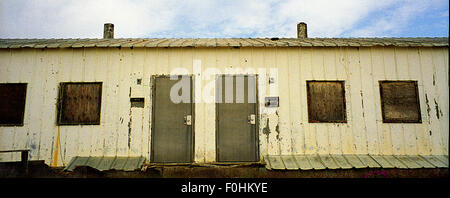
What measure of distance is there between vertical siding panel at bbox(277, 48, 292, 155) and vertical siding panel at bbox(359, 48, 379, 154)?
1833 millimetres

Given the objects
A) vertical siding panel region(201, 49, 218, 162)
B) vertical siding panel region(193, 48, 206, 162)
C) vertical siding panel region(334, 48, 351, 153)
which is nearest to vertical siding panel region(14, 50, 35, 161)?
vertical siding panel region(193, 48, 206, 162)

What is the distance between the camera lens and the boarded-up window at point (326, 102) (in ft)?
22.7

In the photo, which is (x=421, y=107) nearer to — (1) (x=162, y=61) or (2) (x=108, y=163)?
(1) (x=162, y=61)

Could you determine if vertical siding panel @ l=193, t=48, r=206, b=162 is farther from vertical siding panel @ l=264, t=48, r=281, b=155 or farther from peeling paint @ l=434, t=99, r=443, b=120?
peeling paint @ l=434, t=99, r=443, b=120

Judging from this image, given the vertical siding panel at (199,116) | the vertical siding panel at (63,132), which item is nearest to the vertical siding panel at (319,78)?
the vertical siding panel at (199,116)

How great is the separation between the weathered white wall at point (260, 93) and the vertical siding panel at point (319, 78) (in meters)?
0.02

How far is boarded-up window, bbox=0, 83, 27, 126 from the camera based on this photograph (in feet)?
22.4

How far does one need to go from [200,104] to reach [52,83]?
3.63 meters

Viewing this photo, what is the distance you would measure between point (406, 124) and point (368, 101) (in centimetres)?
102

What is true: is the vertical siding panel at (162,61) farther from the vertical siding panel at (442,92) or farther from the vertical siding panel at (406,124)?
the vertical siding panel at (442,92)

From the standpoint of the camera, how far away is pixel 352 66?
7090 mm

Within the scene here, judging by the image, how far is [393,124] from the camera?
6.84 m
